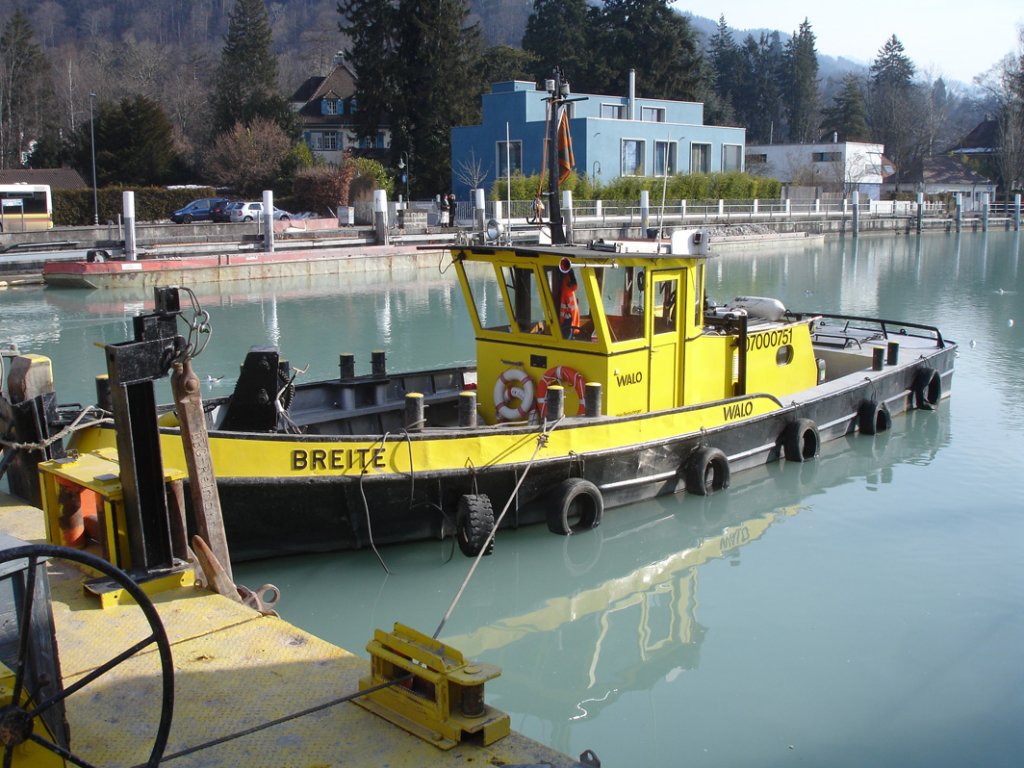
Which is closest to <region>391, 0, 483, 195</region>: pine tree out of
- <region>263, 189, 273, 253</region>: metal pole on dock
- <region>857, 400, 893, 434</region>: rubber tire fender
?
<region>263, 189, 273, 253</region>: metal pole on dock

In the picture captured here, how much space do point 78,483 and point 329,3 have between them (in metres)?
143

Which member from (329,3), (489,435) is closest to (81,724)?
(489,435)

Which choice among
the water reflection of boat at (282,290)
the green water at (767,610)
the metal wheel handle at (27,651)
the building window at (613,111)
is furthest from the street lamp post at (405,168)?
the metal wheel handle at (27,651)

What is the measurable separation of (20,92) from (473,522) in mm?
64319

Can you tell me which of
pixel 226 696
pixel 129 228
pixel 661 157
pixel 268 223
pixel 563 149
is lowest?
pixel 226 696

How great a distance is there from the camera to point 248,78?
207 feet

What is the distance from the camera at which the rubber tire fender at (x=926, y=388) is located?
1412cm

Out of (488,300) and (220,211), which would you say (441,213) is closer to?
(220,211)

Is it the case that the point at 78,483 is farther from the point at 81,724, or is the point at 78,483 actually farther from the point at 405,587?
the point at 405,587

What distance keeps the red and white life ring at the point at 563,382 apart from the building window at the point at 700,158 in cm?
4619

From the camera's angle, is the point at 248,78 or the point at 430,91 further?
the point at 248,78

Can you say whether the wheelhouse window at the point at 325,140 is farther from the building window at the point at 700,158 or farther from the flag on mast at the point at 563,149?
the flag on mast at the point at 563,149

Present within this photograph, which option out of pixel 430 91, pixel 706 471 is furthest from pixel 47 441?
pixel 430 91

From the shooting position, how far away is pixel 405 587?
322 inches
